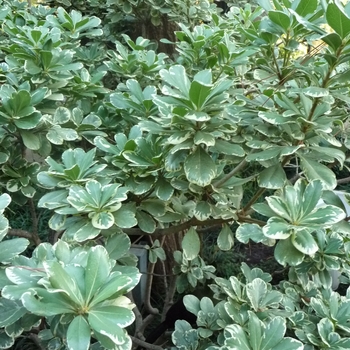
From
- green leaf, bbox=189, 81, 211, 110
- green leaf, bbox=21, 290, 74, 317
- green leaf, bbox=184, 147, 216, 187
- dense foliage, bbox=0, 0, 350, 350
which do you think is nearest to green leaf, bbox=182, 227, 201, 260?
dense foliage, bbox=0, 0, 350, 350

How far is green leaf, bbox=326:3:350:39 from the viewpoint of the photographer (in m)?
0.72

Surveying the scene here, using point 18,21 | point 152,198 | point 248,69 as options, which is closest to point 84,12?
point 18,21

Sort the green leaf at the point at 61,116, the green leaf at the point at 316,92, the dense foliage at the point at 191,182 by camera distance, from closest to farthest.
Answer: the dense foliage at the point at 191,182 → the green leaf at the point at 316,92 → the green leaf at the point at 61,116

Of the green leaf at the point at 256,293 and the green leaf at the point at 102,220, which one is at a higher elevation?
the green leaf at the point at 102,220

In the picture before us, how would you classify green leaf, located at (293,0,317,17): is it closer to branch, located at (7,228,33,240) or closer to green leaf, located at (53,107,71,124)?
green leaf, located at (53,107,71,124)

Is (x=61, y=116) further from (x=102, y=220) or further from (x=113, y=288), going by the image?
(x=113, y=288)

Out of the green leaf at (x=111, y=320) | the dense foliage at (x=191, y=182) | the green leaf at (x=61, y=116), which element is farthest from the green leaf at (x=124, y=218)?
the green leaf at (x=61, y=116)

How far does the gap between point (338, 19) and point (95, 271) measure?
0.60 meters

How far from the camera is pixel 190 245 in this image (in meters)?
1.06

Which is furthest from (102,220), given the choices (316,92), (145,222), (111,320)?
(316,92)

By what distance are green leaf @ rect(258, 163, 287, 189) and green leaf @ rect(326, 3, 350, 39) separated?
0.31 m

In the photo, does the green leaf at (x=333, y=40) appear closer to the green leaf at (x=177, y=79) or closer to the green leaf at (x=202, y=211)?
the green leaf at (x=177, y=79)

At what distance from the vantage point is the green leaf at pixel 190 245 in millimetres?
1047

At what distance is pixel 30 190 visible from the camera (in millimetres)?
1196
